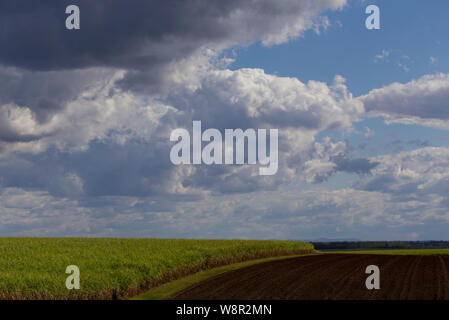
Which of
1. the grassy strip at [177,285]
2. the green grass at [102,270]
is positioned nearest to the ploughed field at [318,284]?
the grassy strip at [177,285]

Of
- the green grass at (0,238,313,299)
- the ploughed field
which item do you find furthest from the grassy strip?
the ploughed field

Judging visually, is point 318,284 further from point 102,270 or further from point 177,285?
point 102,270

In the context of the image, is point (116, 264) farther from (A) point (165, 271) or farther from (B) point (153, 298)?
(B) point (153, 298)

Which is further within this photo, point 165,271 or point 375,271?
point 375,271

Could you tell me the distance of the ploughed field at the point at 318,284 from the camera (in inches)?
1132

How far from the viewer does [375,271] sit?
4019 cm

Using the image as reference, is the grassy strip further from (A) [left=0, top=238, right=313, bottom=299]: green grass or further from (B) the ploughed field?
(B) the ploughed field

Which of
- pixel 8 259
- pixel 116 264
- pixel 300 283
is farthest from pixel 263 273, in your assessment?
pixel 8 259

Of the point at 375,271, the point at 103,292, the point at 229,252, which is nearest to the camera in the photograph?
the point at 103,292

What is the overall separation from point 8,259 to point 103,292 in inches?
671

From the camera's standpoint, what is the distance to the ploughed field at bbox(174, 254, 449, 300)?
28750 millimetres

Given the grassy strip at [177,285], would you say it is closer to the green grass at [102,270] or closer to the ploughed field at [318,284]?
the green grass at [102,270]

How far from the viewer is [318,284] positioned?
109 feet
